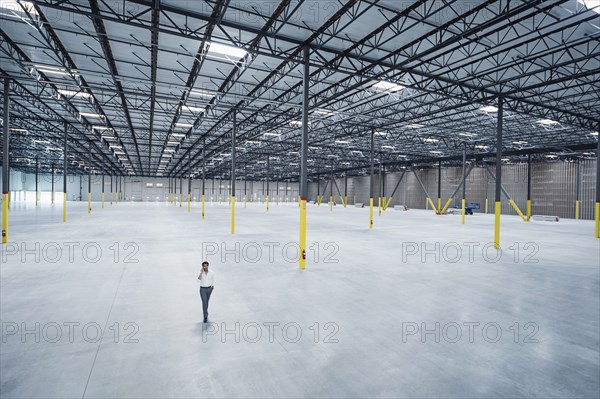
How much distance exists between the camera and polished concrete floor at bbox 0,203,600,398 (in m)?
4.39

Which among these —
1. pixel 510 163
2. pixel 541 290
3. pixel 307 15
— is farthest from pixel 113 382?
pixel 510 163

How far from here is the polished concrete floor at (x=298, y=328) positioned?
173 inches

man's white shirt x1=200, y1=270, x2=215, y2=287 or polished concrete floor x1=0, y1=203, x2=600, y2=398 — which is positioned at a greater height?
man's white shirt x1=200, y1=270, x2=215, y2=287

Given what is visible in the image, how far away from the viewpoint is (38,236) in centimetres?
1770

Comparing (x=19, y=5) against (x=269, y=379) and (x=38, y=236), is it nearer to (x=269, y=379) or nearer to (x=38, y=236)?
(x=38, y=236)

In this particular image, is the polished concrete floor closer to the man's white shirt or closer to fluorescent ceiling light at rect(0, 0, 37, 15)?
the man's white shirt

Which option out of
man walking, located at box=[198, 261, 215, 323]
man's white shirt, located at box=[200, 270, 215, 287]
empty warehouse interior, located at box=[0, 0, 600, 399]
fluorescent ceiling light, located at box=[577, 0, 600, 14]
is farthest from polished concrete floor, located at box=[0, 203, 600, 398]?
fluorescent ceiling light, located at box=[577, 0, 600, 14]

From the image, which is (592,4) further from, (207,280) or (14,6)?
(14,6)

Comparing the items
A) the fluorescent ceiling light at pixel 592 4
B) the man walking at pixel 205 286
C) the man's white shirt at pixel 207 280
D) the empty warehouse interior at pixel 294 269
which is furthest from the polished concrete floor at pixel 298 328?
the fluorescent ceiling light at pixel 592 4

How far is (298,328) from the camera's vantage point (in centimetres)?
617

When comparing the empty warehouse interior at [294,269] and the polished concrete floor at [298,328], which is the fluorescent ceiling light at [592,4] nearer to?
the empty warehouse interior at [294,269]

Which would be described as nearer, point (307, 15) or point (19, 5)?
point (19, 5)

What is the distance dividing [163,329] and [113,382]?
1.70 metres

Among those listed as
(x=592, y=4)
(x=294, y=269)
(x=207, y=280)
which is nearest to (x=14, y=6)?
(x=207, y=280)
